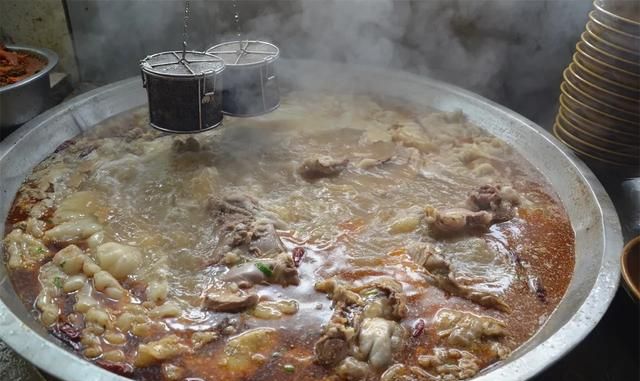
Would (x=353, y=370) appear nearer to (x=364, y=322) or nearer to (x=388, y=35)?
(x=364, y=322)

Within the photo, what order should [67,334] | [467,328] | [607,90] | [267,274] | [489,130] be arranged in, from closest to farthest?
[67,334] → [467,328] → [267,274] → [607,90] → [489,130]

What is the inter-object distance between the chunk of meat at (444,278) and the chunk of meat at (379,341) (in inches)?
17.6

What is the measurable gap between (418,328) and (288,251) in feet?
2.85

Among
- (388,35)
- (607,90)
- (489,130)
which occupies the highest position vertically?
(607,90)

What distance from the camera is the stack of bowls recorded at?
363 centimetres

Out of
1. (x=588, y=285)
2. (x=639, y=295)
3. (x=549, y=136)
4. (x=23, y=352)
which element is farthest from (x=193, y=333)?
(x=549, y=136)

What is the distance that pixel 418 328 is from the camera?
2.69 meters

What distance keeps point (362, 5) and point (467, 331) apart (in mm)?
3941

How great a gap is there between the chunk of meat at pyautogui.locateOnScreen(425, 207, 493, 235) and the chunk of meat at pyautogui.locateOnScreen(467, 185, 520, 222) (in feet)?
0.35

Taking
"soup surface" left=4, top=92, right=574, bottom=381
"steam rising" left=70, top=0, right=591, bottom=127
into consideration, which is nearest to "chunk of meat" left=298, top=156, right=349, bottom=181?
"soup surface" left=4, top=92, right=574, bottom=381

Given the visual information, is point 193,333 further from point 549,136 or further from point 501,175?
point 549,136

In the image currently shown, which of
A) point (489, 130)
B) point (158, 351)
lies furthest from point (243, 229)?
point (489, 130)

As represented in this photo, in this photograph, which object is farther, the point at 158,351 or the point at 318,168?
the point at 318,168

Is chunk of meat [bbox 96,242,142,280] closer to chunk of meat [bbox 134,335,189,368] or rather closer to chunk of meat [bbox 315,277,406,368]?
chunk of meat [bbox 134,335,189,368]
